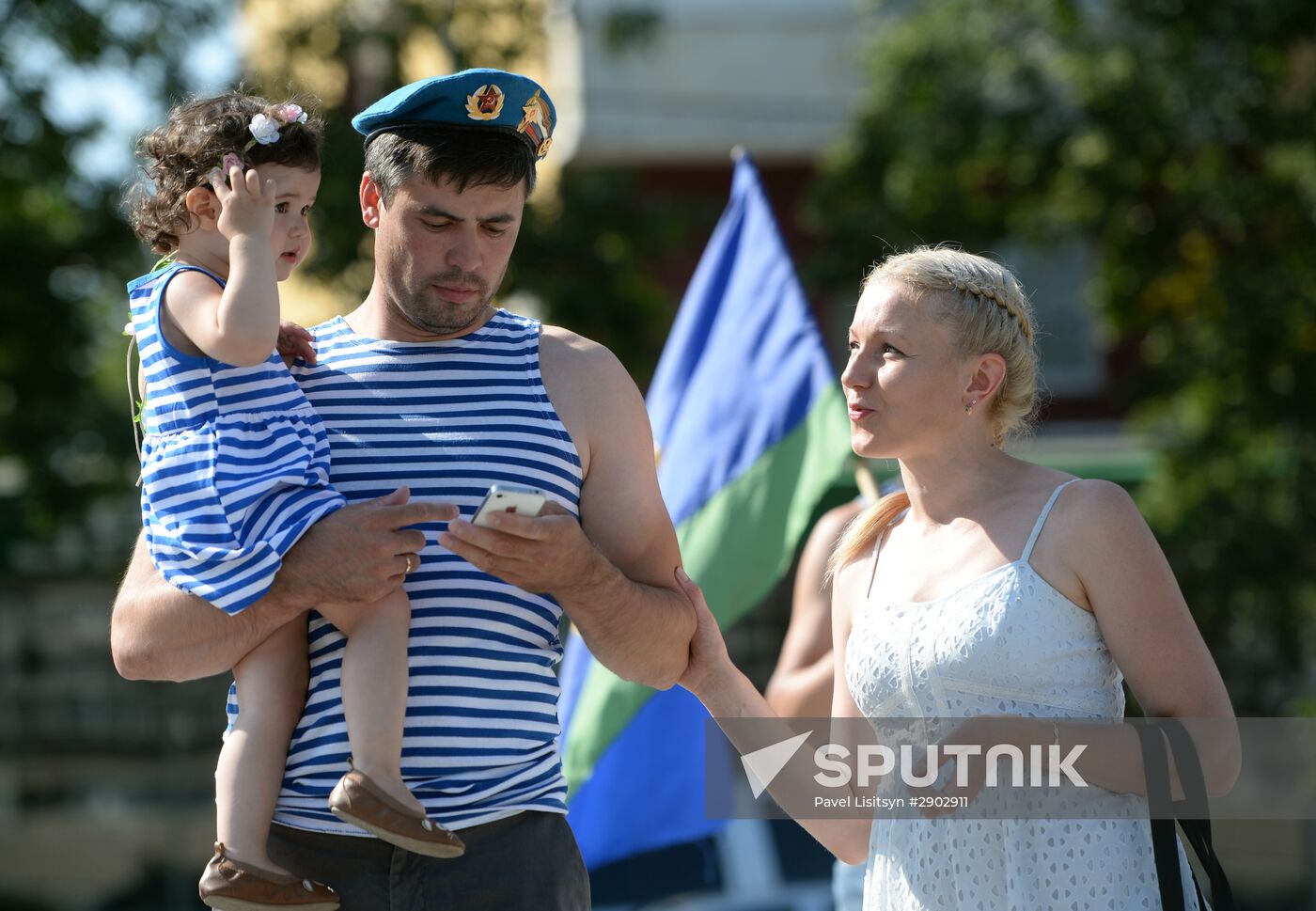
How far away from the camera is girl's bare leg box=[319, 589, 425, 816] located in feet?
8.15

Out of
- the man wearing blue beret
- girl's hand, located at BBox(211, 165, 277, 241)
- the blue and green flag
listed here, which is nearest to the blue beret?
the man wearing blue beret

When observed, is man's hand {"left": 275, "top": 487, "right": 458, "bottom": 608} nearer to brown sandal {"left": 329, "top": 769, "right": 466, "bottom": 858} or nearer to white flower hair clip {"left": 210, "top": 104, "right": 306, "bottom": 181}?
brown sandal {"left": 329, "top": 769, "right": 466, "bottom": 858}

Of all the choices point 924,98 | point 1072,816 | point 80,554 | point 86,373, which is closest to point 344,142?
point 86,373

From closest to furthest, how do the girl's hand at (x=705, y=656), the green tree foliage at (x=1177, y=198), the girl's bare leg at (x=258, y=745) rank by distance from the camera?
the girl's bare leg at (x=258, y=745), the girl's hand at (x=705, y=656), the green tree foliage at (x=1177, y=198)

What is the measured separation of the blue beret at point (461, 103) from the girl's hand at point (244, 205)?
247mm

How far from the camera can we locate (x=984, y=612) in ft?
8.88

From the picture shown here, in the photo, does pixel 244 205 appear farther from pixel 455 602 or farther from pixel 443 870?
pixel 443 870

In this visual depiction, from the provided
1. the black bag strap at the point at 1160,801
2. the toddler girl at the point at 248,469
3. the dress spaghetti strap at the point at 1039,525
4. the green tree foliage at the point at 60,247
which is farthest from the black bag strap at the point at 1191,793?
the green tree foliage at the point at 60,247

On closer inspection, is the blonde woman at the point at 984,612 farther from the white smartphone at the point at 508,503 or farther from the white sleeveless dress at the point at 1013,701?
the white smartphone at the point at 508,503

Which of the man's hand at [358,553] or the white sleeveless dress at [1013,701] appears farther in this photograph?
the white sleeveless dress at [1013,701]

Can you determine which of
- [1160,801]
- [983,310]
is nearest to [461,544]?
[983,310]

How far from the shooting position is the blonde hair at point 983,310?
9.52 feet

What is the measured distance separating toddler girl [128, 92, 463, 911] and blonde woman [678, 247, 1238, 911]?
0.70 m

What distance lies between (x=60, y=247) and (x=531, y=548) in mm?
9963
